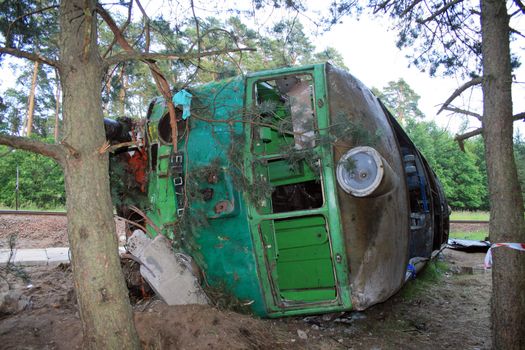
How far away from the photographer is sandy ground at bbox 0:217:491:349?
134 inches

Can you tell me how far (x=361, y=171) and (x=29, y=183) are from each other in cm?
1916

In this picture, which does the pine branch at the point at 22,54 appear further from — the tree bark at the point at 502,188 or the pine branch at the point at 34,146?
the tree bark at the point at 502,188

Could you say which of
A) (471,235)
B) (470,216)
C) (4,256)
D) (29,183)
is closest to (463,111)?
(4,256)

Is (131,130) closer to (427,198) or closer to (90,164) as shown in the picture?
(90,164)

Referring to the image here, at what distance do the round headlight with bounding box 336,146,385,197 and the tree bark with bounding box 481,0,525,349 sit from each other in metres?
1.18

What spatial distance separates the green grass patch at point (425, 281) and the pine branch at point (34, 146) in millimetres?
4965

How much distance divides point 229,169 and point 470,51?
358 centimetres

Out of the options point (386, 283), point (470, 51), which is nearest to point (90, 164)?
point (386, 283)

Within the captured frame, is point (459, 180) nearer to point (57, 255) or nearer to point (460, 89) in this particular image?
point (57, 255)

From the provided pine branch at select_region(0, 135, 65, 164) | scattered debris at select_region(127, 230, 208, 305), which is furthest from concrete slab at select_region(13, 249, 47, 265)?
pine branch at select_region(0, 135, 65, 164)

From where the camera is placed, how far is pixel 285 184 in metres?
4.39

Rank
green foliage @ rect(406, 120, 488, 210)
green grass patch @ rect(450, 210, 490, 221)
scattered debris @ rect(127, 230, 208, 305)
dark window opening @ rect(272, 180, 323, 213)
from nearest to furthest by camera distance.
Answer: scattered debris @ rect(127, 230, 208, 305)
dark window opening @ rect(272, 180, 323, 213)
green grass patch @ rect(450, 210, 490, 221)
green foliage @ rect(406, 120, 488, 210)

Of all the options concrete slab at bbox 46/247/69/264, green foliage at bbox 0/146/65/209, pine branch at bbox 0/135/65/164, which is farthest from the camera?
green foliage at bbox 0/146/65/209

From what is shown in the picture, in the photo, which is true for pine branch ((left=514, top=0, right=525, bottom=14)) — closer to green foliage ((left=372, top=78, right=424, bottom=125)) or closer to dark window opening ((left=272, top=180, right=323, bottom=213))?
dark window opening ((left=272, top=180, right=323, bottom=213))
